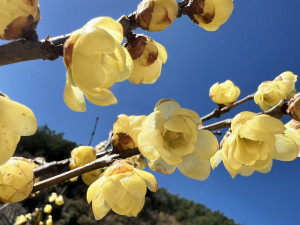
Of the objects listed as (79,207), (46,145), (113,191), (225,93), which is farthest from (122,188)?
(46,145)

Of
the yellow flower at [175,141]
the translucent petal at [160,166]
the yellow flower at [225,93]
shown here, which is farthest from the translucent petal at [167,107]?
the yellow flower at [225,93]

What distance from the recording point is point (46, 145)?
9898 millimetres

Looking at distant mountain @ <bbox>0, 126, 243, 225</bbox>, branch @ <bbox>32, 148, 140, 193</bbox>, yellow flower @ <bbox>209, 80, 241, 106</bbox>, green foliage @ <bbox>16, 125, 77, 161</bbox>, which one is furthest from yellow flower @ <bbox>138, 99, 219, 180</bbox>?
green foliage @ <bbox>16, 125, 77, 161</bbox>

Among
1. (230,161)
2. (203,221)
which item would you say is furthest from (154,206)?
(230,161)

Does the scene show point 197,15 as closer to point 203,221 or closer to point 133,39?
point 133,39

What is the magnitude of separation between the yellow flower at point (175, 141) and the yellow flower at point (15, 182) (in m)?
0.27

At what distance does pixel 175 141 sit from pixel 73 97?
31 cm

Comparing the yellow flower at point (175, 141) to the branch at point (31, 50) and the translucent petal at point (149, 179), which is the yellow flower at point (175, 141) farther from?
the branch at point (31, 50)

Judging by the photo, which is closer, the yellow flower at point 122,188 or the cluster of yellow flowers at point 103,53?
the cluster of yellow flowers at point 103,53

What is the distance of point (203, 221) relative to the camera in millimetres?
12422

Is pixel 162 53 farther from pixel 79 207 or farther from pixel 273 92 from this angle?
pixel 79 207

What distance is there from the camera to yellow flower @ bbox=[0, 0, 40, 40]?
479mm

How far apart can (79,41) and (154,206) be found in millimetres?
12398

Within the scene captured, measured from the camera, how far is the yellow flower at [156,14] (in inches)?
22.5
